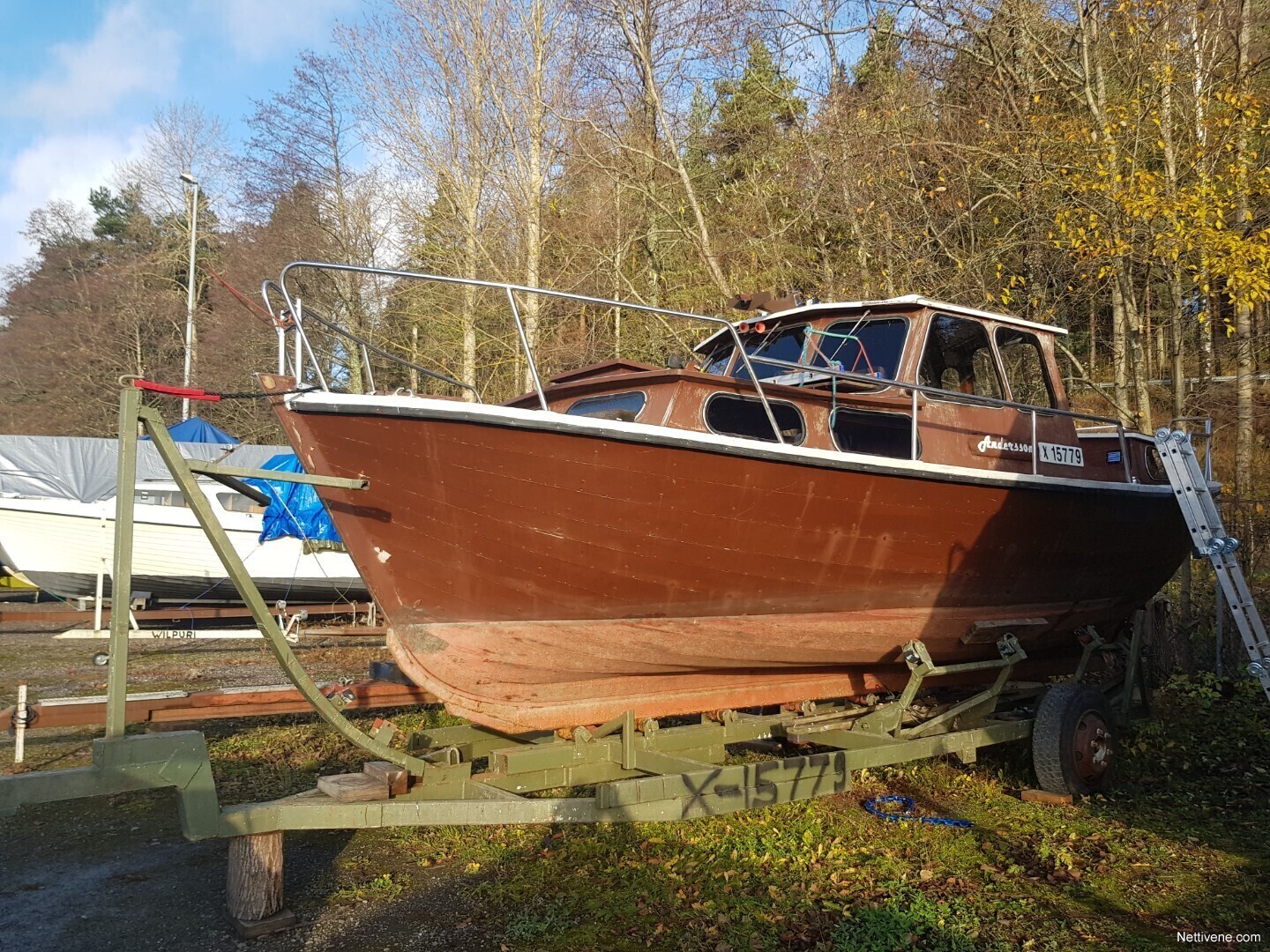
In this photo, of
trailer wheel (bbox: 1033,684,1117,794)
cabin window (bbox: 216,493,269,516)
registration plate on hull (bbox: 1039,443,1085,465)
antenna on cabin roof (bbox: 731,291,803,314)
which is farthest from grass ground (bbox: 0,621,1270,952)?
cabin window (bbox: 216,493,269,516)

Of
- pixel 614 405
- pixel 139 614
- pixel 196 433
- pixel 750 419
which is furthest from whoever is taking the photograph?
pixel 196 433

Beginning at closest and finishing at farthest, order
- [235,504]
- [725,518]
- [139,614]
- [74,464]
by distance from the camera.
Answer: [725,518]
[139,614]
[235,504]
[74,464]

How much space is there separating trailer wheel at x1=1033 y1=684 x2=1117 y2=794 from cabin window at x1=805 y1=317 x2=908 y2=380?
86.1 inches

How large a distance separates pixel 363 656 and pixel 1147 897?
7946mm

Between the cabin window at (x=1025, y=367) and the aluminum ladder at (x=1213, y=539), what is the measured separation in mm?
1392

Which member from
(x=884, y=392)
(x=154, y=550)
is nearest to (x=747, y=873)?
(x=884, y=392)

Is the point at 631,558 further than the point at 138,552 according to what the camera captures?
No

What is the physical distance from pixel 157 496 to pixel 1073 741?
1097 centimetres

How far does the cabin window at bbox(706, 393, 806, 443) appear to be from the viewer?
16.4 feet

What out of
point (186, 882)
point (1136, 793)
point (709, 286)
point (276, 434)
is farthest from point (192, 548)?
point (276, 434)

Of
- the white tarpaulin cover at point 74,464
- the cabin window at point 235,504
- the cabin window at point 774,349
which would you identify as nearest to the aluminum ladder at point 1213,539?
the cabin window at point 774,349

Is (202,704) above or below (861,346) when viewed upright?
below

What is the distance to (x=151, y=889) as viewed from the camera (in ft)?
13.6

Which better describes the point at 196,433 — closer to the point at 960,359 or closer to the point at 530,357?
the point at 530,357
